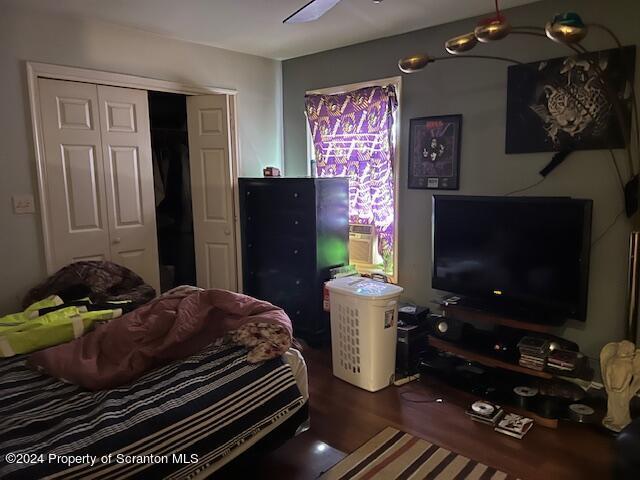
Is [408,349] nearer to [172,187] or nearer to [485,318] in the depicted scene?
[485,318]

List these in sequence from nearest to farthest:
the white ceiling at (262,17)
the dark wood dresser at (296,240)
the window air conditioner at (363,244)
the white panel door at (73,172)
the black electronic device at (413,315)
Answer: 1. the white ceiling at (262,17)
2. the white panel door at (73,172)
3. the black electronic device at (413,315)
4. the dark wood dresser at (296,240)
5. the window air conditioner at (363,244)

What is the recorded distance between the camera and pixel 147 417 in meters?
1.60

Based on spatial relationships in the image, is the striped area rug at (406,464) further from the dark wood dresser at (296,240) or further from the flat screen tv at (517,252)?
the dark wood dresser at (296,240)

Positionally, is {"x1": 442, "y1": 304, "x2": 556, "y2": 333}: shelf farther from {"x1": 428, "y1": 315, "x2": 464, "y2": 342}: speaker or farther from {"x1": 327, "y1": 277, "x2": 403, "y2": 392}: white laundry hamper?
{"x1": 327, "y1": 277, "x2": 403, "y2": 392}: white laundry hamper

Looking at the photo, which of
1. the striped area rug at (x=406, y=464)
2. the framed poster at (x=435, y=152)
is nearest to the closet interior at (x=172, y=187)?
the framed poster at (x=435, y=152)

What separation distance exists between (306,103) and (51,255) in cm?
245

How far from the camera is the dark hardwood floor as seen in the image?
2.15 meters

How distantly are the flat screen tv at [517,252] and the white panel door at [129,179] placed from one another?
7.40ft

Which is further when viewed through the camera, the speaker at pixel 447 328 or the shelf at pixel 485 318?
the speaker at pixel 447 328

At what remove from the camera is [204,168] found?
395 centimetres

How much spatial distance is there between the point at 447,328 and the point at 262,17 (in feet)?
8.07

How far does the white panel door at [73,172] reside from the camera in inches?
122

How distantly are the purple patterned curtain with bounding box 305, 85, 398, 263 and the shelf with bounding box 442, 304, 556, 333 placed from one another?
87cm

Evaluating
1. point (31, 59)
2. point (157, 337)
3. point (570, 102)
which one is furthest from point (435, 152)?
point (31, 59)
